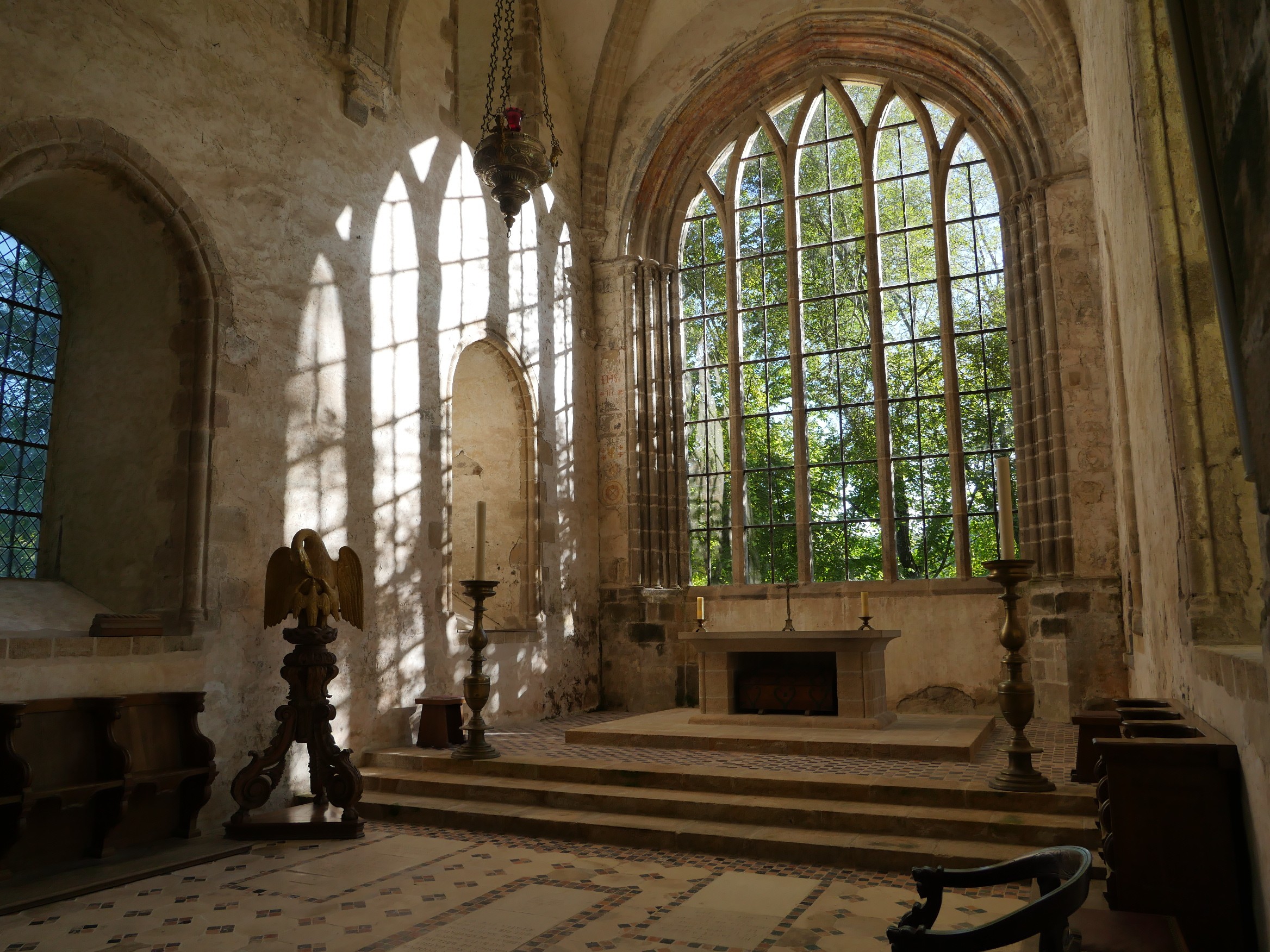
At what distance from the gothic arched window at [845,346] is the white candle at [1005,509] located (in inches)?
191

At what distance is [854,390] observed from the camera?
11117mm

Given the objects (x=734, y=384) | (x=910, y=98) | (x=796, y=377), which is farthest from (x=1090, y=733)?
(x=910, y=98)

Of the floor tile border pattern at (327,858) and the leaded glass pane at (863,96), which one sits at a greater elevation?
the leaded glass pane at (863,96)

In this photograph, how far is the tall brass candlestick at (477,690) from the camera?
7.05 metres

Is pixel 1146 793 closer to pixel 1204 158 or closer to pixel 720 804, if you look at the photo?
pixel 1204 158

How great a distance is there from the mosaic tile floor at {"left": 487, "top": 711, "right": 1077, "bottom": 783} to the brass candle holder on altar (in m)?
0.41

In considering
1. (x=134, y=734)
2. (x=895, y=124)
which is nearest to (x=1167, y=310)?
(x=134, y=734)

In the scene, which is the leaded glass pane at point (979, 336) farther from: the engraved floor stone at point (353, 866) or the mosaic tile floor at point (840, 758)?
the engraved floor stone at point (353, 866)

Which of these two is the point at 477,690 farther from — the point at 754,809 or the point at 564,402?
the point at 564,402

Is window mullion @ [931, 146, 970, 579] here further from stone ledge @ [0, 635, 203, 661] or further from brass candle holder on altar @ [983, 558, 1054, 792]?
stone ledge @ [0, 635, 203, 661]

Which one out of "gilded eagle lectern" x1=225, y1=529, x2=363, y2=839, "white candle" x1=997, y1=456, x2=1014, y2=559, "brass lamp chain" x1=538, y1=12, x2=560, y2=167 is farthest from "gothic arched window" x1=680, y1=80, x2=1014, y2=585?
"gilded eagle lectern" x1=225, y1=529, x2=363, y2=839

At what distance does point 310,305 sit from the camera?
294 inches

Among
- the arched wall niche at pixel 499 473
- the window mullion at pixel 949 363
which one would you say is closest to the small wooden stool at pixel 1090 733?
the window mullion at pixel 949 363

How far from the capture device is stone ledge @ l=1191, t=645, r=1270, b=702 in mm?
2205
